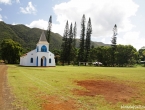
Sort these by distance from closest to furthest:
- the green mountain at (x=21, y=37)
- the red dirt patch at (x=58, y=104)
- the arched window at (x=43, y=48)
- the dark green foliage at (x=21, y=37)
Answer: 1. the red dirt patch at (x=58, y=104)
2. the arched window at (x=43, y=48)
3. the dark green foliage at (x=21, y=37)
4. the green mountain at (x=21, y=37)

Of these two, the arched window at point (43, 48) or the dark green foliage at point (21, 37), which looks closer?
the arched window at point (43, 48)

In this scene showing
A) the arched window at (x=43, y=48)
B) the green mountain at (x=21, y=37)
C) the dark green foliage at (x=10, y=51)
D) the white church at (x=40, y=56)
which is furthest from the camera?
the green mountain at (x=21, y=37)

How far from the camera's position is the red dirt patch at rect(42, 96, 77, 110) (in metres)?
6.94

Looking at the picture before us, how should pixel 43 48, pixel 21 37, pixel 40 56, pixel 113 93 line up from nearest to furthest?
pixel 113 93 → pixel 40 56 → pixel 43 48 → pixel 21 37

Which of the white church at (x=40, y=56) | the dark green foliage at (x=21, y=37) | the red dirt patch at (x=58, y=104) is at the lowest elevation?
the red dirt patch at (x=58, y=104)

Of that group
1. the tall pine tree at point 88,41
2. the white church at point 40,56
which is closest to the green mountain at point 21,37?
the tall pine tree at point 88,41

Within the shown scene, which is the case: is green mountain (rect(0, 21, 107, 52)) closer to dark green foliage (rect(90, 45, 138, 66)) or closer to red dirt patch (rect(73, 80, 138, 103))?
dark green foliage (rect(90, 45, 138, 66))

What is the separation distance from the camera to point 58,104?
7520 millimetres

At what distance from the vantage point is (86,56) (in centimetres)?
6384

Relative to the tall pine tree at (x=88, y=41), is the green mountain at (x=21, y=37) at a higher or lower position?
higher

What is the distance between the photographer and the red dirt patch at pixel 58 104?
6.94 metres

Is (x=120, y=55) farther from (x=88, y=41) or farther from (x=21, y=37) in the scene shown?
(x=21, y=37)

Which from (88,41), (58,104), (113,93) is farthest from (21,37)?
(58,104)

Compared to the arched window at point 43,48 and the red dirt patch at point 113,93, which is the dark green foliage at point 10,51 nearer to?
the arched window at point 43,48
